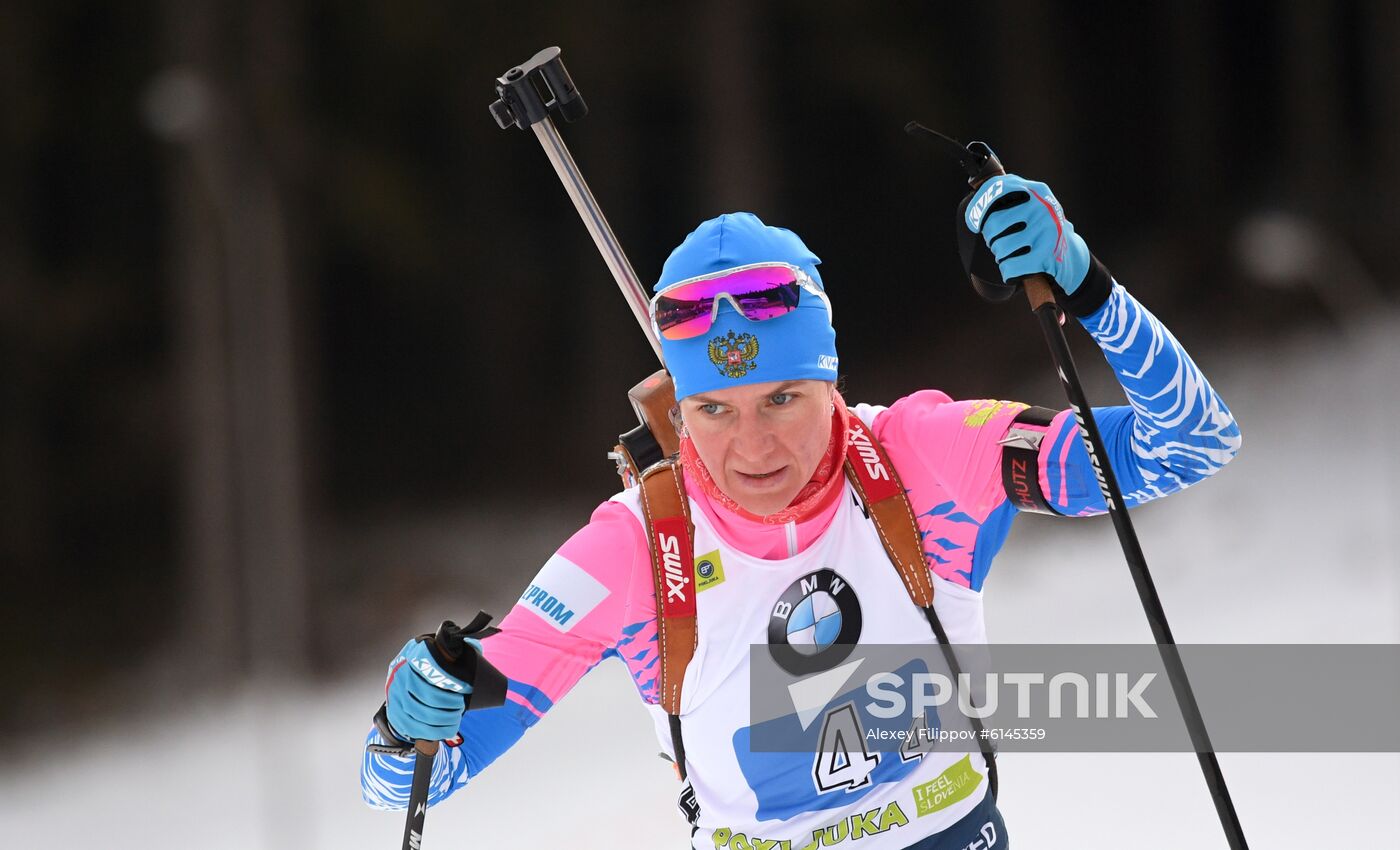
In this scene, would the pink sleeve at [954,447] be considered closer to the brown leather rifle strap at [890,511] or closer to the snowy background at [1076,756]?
the brown leather rifle strap at [890,511]

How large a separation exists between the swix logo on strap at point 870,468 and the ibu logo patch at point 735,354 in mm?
256

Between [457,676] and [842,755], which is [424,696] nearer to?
[457,676]

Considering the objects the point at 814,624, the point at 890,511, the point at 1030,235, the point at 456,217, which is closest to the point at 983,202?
the point at 1030,235

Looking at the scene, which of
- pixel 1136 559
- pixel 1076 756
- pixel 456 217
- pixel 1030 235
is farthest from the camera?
pixel 456 217

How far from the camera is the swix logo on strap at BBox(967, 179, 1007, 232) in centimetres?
177

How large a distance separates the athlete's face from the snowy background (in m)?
1.93

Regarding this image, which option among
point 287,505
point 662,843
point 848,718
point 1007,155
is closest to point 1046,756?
point 662,843

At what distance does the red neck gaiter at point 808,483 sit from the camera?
1910 mm

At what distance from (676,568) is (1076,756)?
233cm

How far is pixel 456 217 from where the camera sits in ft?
17.1

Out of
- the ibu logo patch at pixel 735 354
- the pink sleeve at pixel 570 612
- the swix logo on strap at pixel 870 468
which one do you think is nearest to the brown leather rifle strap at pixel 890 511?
the swix logo on strap at pixel 870 468

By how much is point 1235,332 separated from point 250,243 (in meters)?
4.68

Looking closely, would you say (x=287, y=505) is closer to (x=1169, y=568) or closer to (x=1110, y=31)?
(x=1169, y=568)

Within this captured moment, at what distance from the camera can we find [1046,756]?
12.5 ft
